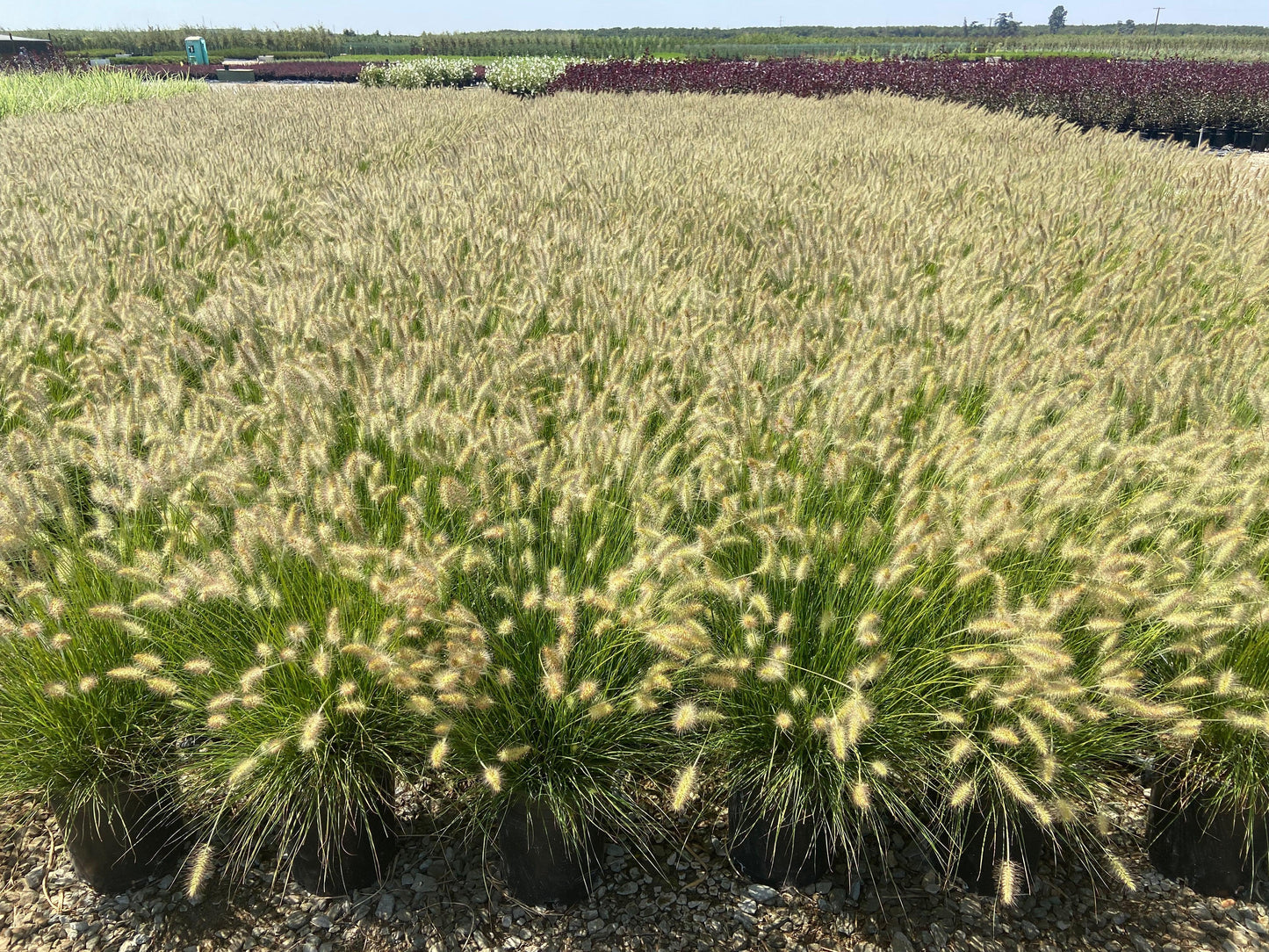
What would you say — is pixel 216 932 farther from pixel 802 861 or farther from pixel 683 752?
pixel 802 861

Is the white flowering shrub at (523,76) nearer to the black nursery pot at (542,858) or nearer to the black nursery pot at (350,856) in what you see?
the black nursery pot at (350,856)

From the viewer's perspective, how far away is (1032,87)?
19.7 m

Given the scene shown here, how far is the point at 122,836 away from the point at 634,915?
137 centimetres

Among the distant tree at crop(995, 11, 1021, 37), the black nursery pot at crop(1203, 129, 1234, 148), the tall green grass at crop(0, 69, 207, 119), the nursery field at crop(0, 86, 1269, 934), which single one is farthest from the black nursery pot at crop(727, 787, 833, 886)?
the distant tree at crop(995, 11, 1021, 37)

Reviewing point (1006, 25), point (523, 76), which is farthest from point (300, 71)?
point (1006, 25)

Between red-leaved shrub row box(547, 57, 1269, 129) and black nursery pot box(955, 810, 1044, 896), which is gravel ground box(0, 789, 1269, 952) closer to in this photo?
black nursery pot box(955, 810, 1044, 896)

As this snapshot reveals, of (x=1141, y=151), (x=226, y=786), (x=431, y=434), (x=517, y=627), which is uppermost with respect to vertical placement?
(x=1141, y=151)

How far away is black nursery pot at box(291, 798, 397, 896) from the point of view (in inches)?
85.2

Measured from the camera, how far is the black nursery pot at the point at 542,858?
2.14 m

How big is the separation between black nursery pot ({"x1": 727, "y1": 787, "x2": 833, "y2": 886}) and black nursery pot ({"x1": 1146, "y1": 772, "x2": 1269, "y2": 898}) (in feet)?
3.00

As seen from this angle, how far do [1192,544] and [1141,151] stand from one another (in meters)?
8.43

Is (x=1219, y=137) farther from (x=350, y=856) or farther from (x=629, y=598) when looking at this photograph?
(x=350, y=856)

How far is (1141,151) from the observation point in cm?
896

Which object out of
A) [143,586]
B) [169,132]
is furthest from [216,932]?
[169,132]
